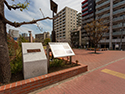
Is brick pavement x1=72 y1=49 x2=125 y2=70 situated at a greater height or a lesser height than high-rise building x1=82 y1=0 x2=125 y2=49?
lesser

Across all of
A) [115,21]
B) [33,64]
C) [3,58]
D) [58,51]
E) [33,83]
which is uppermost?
[115,21]

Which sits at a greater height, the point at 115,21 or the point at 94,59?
the point at 115,21

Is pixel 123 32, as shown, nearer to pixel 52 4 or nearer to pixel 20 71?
pixel 52 4

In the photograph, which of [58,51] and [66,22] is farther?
→ [66,22]

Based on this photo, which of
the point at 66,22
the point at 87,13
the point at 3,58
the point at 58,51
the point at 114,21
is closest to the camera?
the point at 3,58

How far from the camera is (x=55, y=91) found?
2.43m

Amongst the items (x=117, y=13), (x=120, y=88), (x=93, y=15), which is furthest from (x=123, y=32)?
(x=120, y=88)

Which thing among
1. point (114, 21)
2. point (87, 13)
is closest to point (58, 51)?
point (114, 21)

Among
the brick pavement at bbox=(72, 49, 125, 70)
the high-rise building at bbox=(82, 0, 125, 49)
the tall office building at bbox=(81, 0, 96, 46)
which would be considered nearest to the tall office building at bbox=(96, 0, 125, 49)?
the high-rise building at bbox=(82, 0, 125, 49)

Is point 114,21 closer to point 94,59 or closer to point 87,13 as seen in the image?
point 87,13

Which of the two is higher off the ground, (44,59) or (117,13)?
(117,13)

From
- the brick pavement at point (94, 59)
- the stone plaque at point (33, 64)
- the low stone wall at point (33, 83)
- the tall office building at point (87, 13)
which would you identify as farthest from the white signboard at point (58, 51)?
the tall office building at point (87, 13)

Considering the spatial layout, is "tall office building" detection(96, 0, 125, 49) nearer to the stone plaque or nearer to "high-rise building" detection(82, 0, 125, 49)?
"high-rise building" detection(82, 0, 125, 49)

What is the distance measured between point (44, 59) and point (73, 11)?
5750 centimetres
